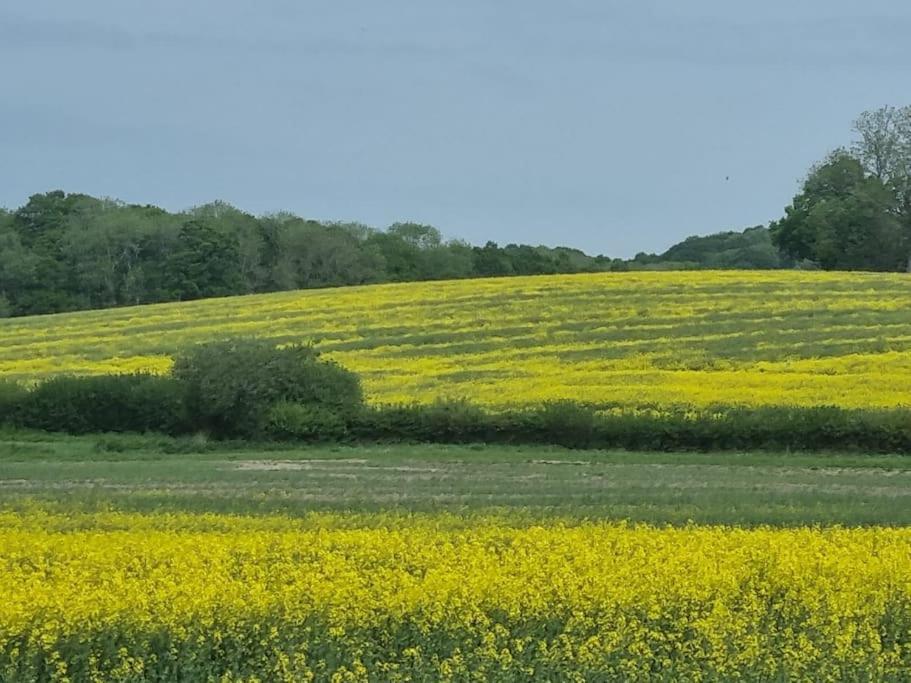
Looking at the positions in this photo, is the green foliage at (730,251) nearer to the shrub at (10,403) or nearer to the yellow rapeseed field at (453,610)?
the shrub at (10,403)

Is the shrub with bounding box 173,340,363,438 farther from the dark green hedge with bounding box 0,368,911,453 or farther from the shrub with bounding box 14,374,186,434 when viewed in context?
the shrub with bounding box 14,374,186,434

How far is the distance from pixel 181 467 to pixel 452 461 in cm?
551

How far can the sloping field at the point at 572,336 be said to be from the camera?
3469cm

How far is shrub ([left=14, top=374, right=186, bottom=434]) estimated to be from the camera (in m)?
33.4

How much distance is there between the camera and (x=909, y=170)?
7681 cm

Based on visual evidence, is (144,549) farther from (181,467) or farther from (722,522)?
(181,467)

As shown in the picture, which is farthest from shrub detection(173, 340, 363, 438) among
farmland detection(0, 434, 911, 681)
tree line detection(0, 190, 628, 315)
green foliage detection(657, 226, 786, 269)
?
green foliage detection(657, 226, 786, 269)

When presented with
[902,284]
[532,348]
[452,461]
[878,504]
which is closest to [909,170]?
[902,284]

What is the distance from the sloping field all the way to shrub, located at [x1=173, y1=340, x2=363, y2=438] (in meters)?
2.11

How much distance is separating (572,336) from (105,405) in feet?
56.8

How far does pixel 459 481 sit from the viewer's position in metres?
21.9

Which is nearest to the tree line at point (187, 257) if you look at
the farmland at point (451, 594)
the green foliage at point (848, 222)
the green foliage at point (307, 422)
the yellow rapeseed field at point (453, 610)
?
the green foliage at point (848, 222)

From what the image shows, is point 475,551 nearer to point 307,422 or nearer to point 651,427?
point 651,427

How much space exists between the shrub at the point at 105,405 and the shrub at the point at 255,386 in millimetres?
572
